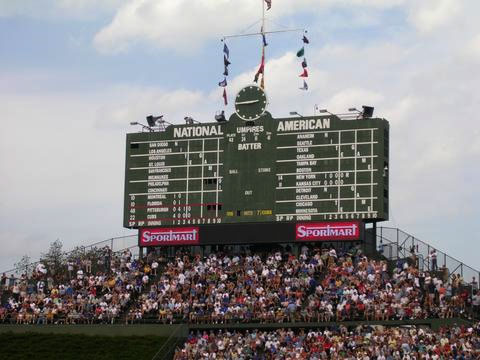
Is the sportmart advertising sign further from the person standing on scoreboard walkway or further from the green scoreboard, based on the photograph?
the person standing on scoreboard walkway

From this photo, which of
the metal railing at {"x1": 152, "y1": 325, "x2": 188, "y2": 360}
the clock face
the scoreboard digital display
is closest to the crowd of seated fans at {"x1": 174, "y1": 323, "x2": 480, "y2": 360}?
the metal railing at {"x1": 152, "y1": 325, "x2": 188, "y2": 360}

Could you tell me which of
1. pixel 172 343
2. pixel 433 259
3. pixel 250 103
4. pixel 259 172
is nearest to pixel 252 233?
pixel 259 172

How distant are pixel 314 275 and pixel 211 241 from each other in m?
5.89

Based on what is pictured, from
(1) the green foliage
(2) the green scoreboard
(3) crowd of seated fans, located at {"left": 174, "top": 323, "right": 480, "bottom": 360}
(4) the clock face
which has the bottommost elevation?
(1) the green foliage

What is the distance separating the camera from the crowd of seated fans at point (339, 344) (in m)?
49.3

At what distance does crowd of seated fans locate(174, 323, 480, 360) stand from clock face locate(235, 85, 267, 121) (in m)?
11.1

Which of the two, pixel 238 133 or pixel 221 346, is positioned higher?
pixel 238 133

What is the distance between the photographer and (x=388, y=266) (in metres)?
57.5

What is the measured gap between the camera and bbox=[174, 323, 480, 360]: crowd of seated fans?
162ft

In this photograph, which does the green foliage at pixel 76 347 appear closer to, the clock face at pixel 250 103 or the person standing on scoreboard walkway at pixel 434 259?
the clock face at pixel 250 103

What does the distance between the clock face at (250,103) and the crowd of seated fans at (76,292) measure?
30.9 ft

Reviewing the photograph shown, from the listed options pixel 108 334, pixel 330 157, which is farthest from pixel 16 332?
pixel 330 157

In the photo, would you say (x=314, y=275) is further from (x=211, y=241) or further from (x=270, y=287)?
(x=211, y=241)

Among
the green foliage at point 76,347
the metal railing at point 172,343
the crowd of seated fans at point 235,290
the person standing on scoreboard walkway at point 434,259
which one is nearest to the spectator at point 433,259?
the person standing on scoreboard walkway at point 434,259
